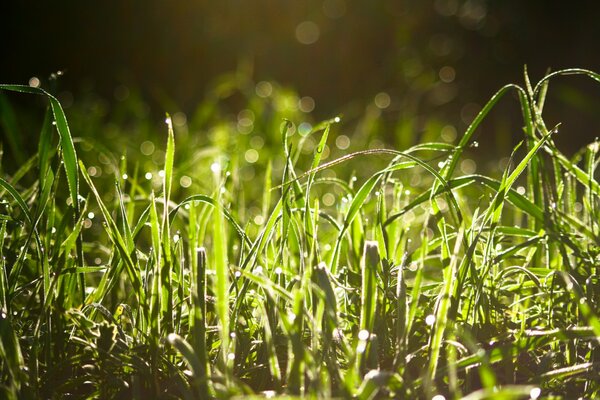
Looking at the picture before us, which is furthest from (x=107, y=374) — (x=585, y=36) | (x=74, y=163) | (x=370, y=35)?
(x=370, y=35)

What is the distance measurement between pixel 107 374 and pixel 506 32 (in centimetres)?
369

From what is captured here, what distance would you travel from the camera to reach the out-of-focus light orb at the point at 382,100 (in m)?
3.68

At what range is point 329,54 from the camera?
4723mm

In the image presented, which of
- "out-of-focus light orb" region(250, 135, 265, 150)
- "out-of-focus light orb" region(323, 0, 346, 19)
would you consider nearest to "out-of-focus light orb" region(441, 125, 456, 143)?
"out-of-focus light orb" region(250, 135, 265, 150)

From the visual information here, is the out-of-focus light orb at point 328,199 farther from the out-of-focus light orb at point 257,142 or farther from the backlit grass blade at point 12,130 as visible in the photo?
the backlit grass blade at point 12,130

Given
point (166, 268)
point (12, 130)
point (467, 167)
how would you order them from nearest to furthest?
point (166, 268), point (12, 130), point (467, 167)

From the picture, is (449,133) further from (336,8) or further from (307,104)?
(336,8)

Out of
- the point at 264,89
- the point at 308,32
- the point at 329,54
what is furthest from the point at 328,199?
the point at 308,32

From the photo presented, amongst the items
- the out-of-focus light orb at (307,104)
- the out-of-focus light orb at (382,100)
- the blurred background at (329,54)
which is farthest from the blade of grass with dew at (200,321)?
the out-of-focus light orb at (307,104)

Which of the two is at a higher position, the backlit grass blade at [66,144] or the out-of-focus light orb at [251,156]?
the out-of-focus light orb at [251,156]

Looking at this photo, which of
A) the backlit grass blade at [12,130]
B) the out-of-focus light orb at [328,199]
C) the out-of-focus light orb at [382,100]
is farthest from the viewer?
the out-of-focus light orb at [382,100]

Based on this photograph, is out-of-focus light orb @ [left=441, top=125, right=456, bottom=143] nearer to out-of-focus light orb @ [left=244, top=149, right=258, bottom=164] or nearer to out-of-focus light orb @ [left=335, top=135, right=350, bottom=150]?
out-of-focus light orb @ [left=335, top=135, right=350, bottom=150]

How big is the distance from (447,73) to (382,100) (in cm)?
52

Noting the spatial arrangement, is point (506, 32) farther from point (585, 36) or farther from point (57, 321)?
point (57, 321)
